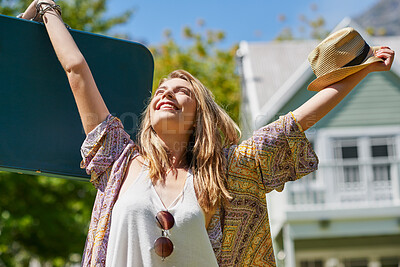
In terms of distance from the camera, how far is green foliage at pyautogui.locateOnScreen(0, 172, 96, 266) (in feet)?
29.7

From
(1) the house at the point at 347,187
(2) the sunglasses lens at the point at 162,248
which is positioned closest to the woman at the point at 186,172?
(2) the sunglasses lens at the point at 162,248

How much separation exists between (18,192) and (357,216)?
19.9ft

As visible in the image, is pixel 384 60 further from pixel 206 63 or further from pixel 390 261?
pixel 206 63

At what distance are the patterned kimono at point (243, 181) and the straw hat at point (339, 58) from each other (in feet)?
0.79

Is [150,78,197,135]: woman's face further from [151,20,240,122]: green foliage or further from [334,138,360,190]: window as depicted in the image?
[151,20,240,122]: green foliage

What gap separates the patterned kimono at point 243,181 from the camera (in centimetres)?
210

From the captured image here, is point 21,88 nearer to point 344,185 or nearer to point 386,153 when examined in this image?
point 344,185

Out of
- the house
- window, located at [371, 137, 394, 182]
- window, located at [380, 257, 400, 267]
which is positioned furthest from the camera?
window, located at [380, 257, 400, 267]

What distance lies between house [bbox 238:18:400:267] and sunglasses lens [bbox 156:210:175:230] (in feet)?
27.0

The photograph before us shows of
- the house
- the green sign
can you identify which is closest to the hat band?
the green sign

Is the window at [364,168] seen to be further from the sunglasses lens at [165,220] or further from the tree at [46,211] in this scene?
the sunglasses lens at [165,220]

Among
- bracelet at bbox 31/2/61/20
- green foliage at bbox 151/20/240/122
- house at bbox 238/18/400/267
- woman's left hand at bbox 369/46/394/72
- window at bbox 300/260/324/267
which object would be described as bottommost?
woman's left hand at bbox 369/46/394/72

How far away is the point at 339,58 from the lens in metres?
2.24

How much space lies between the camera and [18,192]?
9508mm
